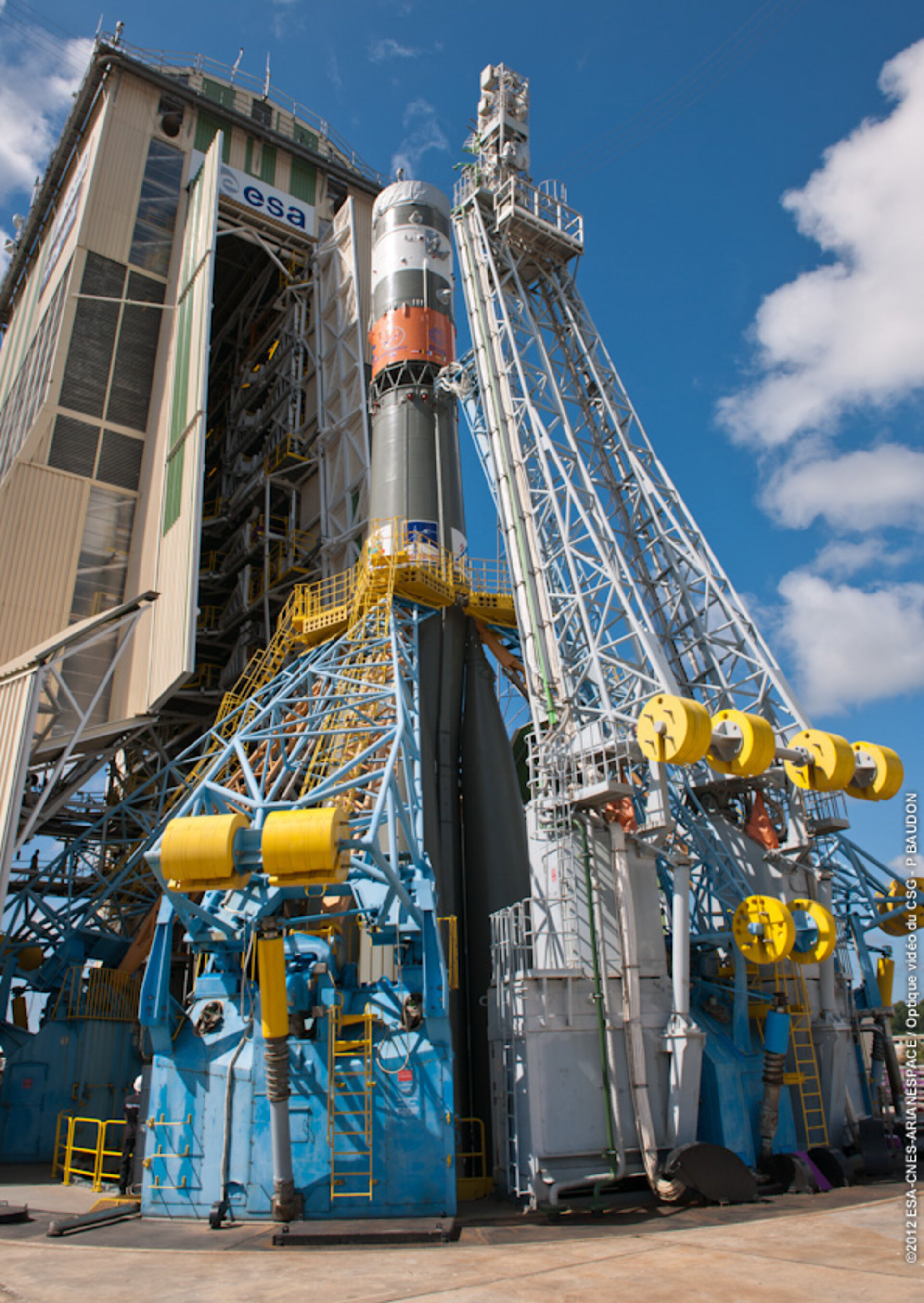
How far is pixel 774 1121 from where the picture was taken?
52.6 ft

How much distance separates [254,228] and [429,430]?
15081mm

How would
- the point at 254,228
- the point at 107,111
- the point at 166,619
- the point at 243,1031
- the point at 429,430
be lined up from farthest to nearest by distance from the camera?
the point at 254,228, the point at 107,111, the point at 429,430, the point at 166,619, the point at 243,1031

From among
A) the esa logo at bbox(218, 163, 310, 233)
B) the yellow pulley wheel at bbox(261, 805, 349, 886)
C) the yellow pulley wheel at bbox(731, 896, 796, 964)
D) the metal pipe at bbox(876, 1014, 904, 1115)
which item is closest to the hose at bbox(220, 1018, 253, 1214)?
the yellow pulley wheel at bbox(261, 805, 349, 886)

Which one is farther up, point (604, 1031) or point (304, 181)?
point (304, 181)

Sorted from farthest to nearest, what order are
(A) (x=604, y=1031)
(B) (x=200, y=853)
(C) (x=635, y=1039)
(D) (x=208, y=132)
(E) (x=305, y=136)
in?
(E) (x=305, y=136), (D) (x=208, y=132), (A) (x=604, y=1031), (C) (x=635, y=1039), (B) (x=200, y=853)

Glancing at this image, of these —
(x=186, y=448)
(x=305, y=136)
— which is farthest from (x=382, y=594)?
(x=305, y=136)

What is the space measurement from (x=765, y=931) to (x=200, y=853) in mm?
9975

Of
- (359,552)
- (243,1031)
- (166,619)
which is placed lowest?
(243,1031)

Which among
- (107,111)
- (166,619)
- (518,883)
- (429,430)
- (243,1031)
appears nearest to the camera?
(243,1031)

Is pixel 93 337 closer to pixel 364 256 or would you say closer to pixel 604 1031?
pixel 364 256

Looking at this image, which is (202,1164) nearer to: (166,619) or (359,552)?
(166,619)

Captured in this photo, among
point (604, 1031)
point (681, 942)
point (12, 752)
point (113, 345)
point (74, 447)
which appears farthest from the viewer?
point (113, 345)

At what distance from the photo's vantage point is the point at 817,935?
16.7m

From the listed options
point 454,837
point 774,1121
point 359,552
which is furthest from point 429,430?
point 774,1121
